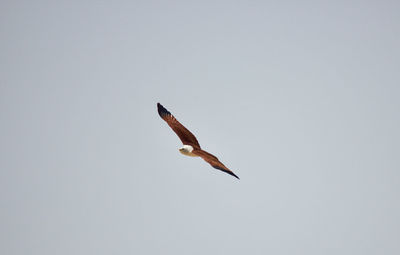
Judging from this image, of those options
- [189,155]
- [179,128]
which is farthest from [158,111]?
[189,155]

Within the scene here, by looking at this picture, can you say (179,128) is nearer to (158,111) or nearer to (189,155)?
(158,111)

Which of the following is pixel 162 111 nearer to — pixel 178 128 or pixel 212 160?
pixel 178 128

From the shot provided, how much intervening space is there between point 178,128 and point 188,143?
7.33 ft

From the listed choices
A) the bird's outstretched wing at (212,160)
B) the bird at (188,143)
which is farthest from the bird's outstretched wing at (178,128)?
the bird's outstretched wing at (212,160)

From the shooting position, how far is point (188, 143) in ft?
90.6

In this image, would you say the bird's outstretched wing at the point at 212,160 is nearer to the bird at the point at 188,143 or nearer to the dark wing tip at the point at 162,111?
the bird at the point at 188,143

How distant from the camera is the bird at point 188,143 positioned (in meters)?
23.0

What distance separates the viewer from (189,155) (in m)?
24.5

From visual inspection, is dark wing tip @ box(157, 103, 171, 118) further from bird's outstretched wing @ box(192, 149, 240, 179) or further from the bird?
bird's outstretched wing @ box(192, 149, 240, 179)

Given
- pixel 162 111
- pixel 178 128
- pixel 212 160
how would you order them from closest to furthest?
1. pixel 212 160
2. pixel 178 128
3. pixel 162 111

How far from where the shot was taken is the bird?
75.5 feet

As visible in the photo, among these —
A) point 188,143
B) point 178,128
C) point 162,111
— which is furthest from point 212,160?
point 162,111

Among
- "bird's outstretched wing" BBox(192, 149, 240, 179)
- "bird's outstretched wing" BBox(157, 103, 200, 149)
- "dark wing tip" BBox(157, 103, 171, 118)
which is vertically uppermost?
"dark wing tip" BBox(157, 103, 171, 118)

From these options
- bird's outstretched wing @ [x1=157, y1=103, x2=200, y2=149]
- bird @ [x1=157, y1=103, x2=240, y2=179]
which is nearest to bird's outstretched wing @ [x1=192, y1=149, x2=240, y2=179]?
bird @ [x1=157, y1=103, x2=240, y2=179]
